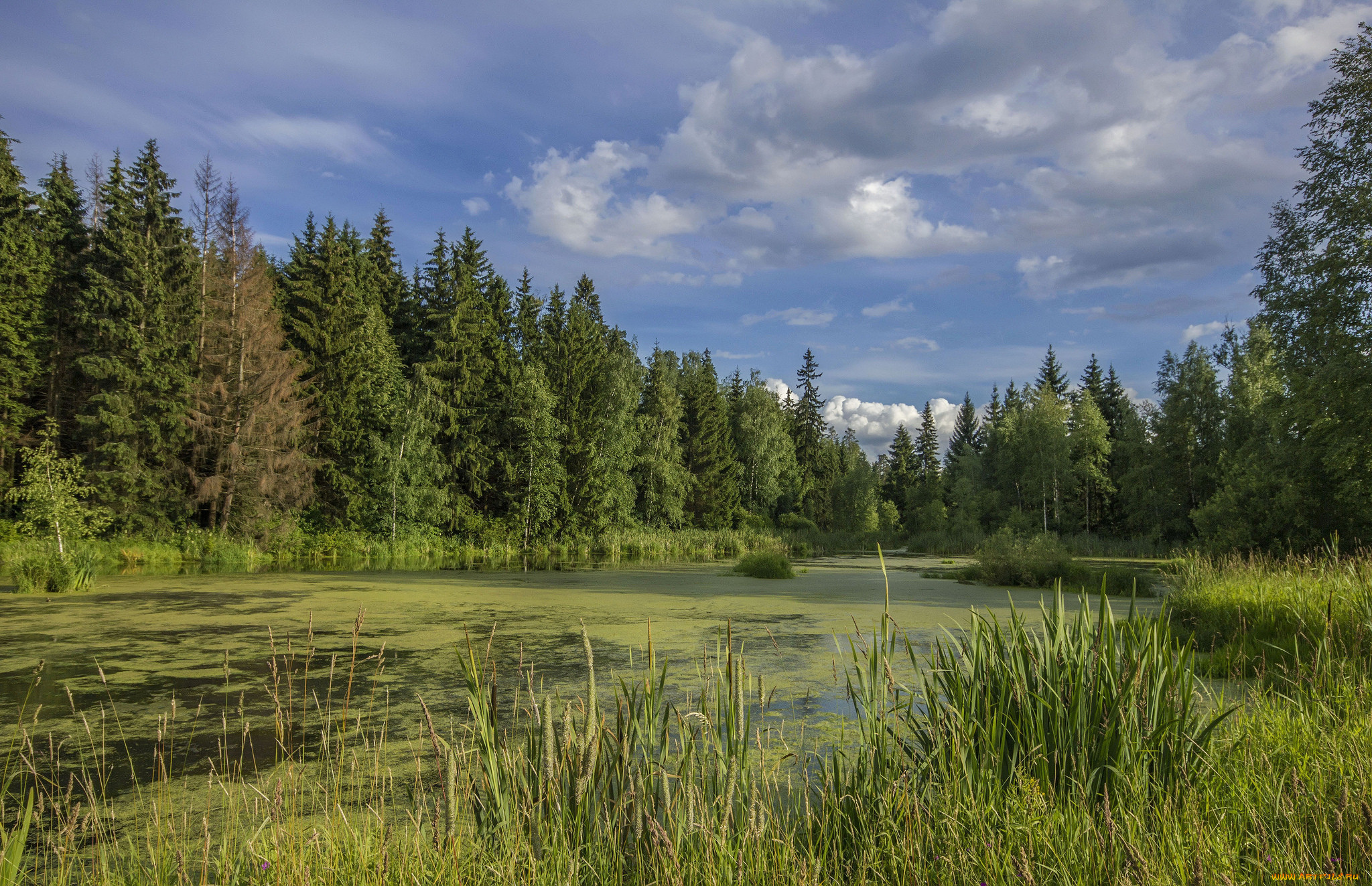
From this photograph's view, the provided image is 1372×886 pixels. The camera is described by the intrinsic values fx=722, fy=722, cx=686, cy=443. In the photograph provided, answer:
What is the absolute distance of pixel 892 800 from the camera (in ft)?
7.78

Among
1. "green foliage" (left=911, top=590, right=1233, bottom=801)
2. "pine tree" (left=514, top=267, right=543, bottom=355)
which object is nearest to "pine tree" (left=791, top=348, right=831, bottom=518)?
"pine tree" (left=514, top=267, right=543, bottom=355)

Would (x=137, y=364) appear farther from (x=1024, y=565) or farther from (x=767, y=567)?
(x=1024, y=565)

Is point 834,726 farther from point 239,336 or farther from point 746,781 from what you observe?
point 239,336

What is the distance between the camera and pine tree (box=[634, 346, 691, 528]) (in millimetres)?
37000

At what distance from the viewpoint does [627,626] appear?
906 centimetres

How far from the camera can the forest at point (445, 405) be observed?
53.5 feet

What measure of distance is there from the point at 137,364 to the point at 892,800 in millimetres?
26576

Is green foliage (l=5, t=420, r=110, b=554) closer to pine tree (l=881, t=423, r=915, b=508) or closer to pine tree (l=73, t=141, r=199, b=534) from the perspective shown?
pine tree (l=73, t=141, r=199, b=534)

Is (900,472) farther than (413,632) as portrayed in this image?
Yes

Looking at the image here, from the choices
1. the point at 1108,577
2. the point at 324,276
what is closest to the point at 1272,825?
the point at 1108,577

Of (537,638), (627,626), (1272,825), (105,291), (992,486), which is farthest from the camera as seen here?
(992,486)

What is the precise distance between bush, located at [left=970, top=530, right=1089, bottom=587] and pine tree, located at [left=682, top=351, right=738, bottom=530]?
82.8 ft

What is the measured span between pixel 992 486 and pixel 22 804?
169 ft

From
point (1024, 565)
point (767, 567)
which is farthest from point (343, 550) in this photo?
point (1024, 565)
